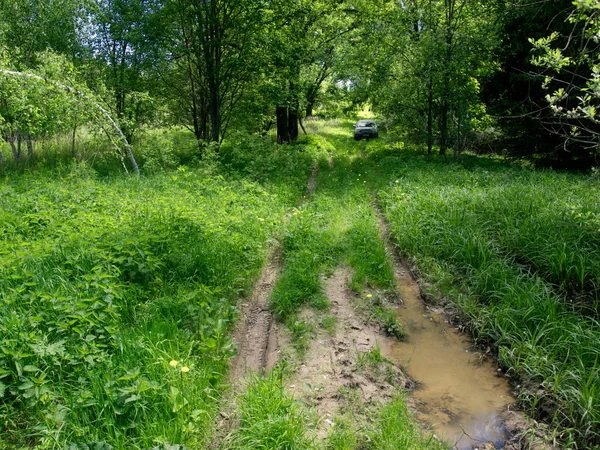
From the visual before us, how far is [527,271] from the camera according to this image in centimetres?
584

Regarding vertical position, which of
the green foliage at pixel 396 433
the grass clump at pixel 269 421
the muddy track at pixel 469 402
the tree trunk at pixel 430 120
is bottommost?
the muddy track at pixel 469 402

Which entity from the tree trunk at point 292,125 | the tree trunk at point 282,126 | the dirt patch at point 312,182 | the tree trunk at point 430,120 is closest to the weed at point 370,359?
the dirt patch at point 312,182

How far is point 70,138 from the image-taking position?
55.2 ft

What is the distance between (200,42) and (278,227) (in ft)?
35.7

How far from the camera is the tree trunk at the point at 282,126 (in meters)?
20.3

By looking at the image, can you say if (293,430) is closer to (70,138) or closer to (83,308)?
(83,308)

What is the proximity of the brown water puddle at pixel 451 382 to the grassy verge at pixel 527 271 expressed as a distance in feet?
0.90

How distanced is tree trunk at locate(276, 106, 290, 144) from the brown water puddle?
53.7 ft

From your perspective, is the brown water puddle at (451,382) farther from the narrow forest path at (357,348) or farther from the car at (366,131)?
the car at (366,131)

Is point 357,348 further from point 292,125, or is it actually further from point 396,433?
point 292,125

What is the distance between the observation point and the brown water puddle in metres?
3.52

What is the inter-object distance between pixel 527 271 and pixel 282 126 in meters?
16.4

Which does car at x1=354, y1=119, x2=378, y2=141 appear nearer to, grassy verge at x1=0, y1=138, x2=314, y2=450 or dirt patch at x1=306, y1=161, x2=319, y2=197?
dirt patch at x1=306, y1=161, x2=319, y2=197

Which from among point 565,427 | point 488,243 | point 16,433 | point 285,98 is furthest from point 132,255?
point 285,98
